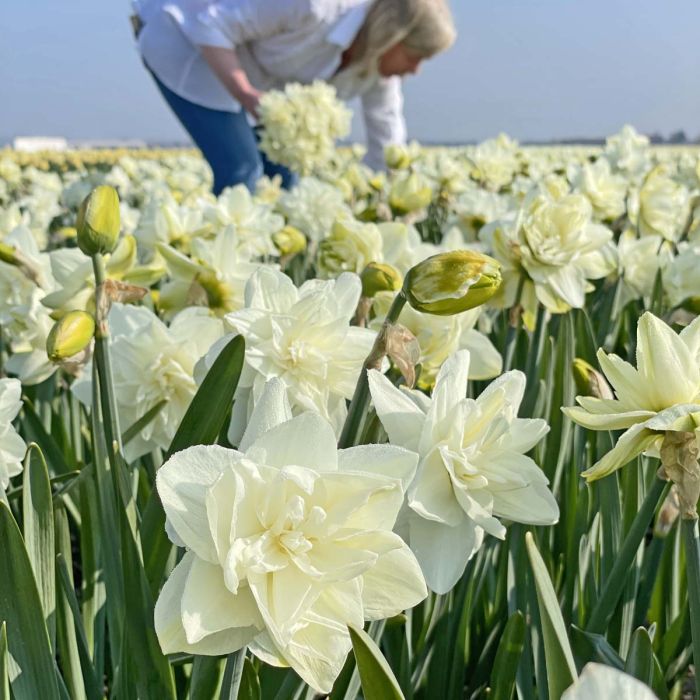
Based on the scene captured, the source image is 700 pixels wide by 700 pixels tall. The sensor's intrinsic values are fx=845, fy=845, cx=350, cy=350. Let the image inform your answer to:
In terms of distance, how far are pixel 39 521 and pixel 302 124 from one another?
3212mm

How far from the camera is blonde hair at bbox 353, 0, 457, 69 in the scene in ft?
13.0

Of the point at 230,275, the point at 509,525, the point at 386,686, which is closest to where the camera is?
the point at 386,686

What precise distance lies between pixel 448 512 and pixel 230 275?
2.61 feet

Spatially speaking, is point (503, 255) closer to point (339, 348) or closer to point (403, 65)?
point (339, 348)

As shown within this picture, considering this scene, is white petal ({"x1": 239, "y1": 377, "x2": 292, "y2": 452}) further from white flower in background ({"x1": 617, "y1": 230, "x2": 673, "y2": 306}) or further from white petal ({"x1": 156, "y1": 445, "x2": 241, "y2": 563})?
white flower in background ({"x1": 617, "y1": 230, "x2": 673, "y2": 306})

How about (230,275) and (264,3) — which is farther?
(264,3)

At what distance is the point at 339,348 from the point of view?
3.35ft

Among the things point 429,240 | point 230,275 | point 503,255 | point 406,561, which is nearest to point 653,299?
point 503,255

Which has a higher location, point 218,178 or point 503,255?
point 503,255

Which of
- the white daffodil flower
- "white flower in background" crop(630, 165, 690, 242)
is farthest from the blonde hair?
the white daffodil flower

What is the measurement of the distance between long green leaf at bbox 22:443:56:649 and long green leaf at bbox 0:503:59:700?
0.21ft

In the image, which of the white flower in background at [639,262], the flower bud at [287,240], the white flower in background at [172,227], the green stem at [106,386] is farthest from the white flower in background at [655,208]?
the green stem at [106,386]

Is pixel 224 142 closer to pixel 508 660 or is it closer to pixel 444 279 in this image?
pixel 444 279

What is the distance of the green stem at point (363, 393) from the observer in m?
0.89
